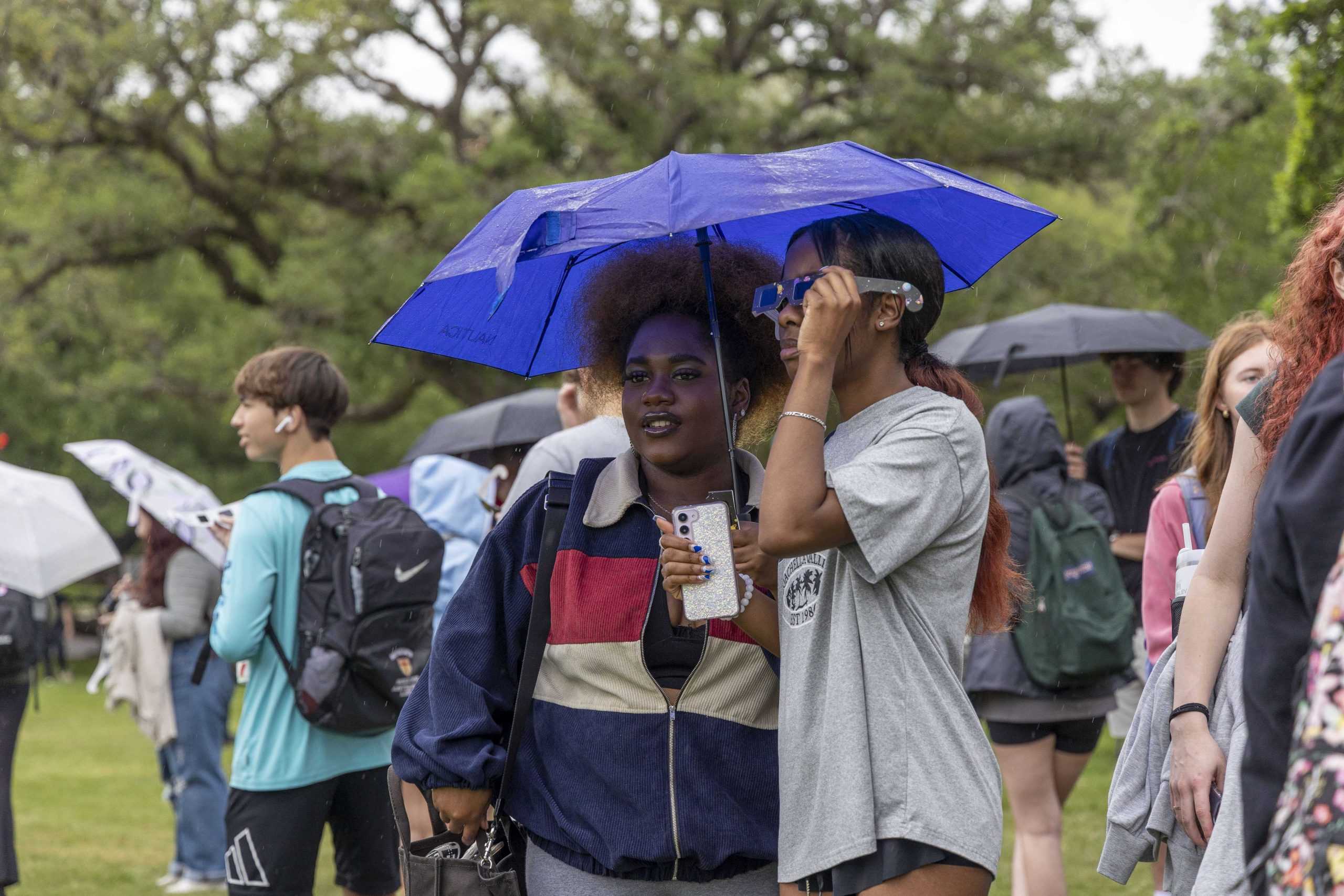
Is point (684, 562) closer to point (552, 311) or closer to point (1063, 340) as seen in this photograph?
point (552, 311)

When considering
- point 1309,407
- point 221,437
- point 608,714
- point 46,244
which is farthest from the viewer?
point 221,437

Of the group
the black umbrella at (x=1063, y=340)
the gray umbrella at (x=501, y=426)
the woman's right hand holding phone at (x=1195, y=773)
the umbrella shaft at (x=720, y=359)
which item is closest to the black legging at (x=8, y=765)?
the gray umbrella at (x=501, y=426)

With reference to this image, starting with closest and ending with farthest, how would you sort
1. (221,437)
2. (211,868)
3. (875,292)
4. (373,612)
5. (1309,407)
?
(1309,407) < (875,292) < (373,612) < (211,868) < (221,437)

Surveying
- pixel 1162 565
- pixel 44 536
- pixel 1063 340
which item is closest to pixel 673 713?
pixel 1162 565

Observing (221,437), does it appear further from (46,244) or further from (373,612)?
(373,612)

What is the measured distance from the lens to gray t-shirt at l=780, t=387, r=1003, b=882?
2.42 meters

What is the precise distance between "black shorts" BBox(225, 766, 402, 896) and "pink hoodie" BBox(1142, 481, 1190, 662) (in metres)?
2.55

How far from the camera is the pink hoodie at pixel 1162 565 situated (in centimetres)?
403

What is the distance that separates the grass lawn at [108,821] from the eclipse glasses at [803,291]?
4994mm

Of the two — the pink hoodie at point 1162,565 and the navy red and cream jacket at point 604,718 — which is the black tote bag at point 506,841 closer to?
the navy red and cream jacket at point 604,718

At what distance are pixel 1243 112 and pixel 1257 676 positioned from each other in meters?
17.3

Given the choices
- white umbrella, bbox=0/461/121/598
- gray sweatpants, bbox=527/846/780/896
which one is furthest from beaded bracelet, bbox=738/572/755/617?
white umbrella, bbox=0/461/121/598

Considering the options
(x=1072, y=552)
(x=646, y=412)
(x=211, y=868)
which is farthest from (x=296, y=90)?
(x=646, y=412)

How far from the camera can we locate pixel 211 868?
7.83m
